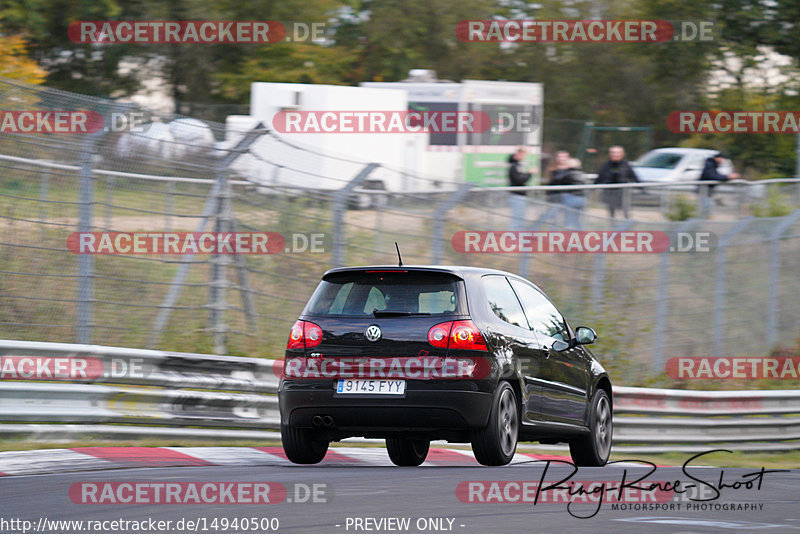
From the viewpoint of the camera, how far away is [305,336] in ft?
31.3

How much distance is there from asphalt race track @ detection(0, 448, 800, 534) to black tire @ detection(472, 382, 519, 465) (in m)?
0.11

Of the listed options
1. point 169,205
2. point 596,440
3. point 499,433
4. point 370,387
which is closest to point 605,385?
point 596,440

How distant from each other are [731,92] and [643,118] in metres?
Answer: 9.37

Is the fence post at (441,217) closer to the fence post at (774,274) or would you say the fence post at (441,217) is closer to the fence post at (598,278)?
the fence post at (598,278)

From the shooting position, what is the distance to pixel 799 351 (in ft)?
68.6

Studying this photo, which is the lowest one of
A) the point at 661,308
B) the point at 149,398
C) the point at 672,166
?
the point at 149,398

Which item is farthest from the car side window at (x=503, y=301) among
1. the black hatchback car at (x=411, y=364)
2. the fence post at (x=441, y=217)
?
the fence post at (x=441, y=217)

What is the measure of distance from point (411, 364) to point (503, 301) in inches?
44.1

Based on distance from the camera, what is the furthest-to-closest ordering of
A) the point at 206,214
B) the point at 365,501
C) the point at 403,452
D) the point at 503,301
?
the point at 206,214 → the point at 403,452 → the point at 503,301 → the point at 365,501

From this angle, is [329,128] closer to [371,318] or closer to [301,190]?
[301,190]

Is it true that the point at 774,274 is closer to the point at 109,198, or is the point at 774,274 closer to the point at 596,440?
the point at 596,440

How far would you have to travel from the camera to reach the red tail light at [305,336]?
31.1 ft

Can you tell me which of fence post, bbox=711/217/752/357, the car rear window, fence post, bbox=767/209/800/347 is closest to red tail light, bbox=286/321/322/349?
the car rear window

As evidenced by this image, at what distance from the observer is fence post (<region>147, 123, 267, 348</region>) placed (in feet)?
→ 44.3
